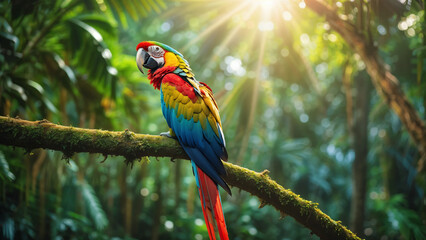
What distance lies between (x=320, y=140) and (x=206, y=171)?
848 cm

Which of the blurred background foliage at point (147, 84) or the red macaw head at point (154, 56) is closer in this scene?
the red macaw head at point (154, 56)

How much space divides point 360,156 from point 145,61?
4.00 metres

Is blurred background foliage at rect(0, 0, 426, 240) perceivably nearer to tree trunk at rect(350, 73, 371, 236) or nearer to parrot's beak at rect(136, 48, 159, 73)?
tree trunk at rect(350, 73, 371, 236)

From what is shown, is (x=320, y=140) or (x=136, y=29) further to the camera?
(x=320, y=140)

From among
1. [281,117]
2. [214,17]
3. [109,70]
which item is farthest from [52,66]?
[281,117]

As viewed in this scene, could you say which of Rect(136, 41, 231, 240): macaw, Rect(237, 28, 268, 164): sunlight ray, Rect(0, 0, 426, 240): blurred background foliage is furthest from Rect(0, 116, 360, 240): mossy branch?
Rect(237, 28, 268, 164): sunlight ray

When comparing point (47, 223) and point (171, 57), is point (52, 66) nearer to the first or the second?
point (171, 57)

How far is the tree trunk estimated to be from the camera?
432 cm

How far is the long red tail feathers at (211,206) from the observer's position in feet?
4.59

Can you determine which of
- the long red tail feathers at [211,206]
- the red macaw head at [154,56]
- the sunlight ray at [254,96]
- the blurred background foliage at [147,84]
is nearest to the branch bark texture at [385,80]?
the blurred background foliage at [147,84]

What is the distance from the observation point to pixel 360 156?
472 cm

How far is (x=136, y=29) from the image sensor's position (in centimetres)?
763

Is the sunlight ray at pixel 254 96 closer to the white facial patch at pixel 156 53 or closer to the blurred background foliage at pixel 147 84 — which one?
the blurred background foliage at pixel 147 84

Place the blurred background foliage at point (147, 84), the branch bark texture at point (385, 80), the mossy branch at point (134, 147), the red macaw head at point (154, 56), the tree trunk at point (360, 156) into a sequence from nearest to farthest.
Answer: the mossy branch at point (134, 147)
the red macaw head at point (154, 56)
the blurred background foliage at point (147, 84)
the branch bark texture at point (385, 80)
the tree trunk at point (360, 156)
